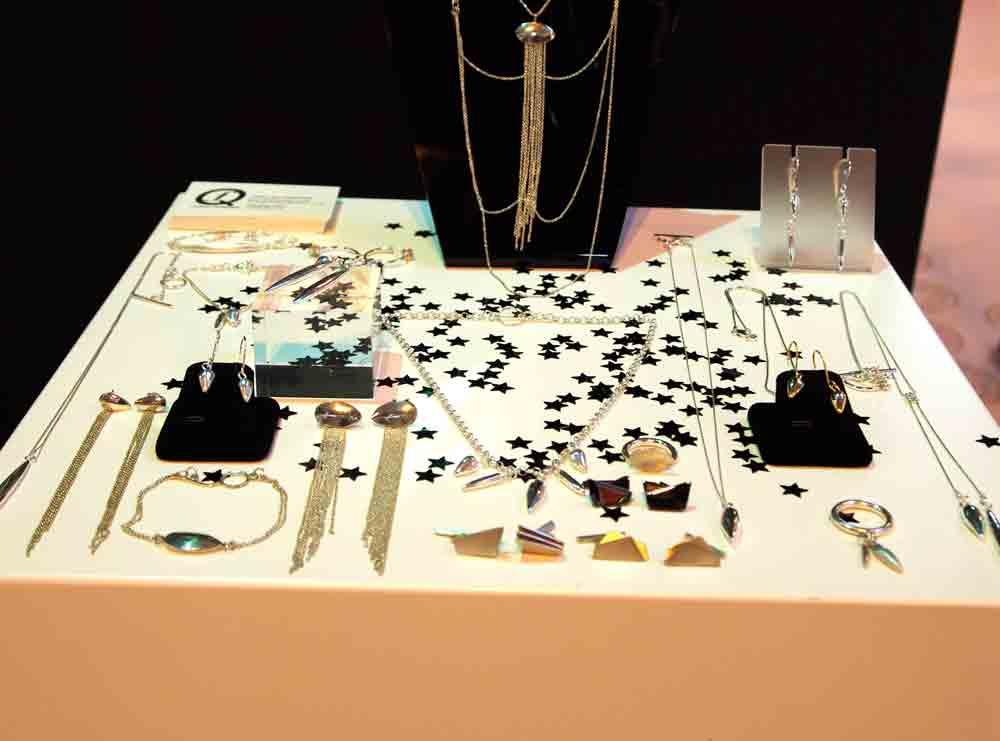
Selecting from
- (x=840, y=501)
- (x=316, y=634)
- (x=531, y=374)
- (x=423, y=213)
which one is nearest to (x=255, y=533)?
(x=316, y=634)

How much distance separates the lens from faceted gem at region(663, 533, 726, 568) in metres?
1.32

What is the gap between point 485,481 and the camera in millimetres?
1447

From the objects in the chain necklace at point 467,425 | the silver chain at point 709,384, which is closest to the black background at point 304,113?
the silver chain at point 709,384

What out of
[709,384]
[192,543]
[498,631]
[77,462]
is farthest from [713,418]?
[77,462]

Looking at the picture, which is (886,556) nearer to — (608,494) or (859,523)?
(859,523)

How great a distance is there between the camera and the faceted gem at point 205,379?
5.13 ft

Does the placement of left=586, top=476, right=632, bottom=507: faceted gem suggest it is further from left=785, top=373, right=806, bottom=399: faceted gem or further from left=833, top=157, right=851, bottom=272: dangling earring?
left=833, top=157, right=851, bottom=272: dangling earring

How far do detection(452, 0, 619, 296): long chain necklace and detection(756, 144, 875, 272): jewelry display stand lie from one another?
26 centimetres

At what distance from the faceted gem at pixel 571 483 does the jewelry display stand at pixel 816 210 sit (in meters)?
0.69

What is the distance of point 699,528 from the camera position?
4.53 ft

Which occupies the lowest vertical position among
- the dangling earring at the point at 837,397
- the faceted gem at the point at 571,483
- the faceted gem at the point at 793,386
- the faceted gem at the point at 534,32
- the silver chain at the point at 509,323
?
the faceted gem at the point at 571,483

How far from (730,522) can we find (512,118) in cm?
78

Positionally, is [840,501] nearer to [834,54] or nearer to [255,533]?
[255,533]

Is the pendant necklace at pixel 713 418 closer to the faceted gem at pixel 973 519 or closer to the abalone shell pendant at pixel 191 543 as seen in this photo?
the faceted gem at pixel 973 519
